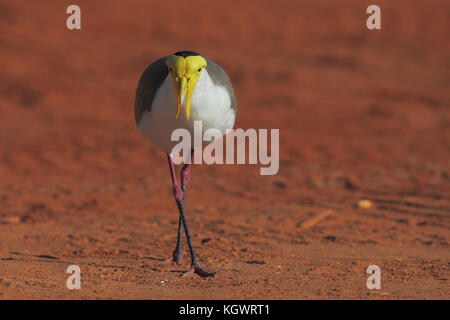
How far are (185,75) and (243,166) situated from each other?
5.62 m

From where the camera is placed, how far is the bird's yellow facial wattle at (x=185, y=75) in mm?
4195

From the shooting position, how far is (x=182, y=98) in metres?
4.19

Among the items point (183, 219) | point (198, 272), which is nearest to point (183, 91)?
point (183, 219)

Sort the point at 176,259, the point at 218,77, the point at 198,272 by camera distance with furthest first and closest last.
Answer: the point at 176,259
the point at 198,272
the point at 218,77

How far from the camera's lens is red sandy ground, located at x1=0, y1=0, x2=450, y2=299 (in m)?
4.93

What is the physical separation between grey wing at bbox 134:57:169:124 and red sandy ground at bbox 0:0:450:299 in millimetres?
1318

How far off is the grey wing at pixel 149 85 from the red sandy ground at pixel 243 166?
132cm

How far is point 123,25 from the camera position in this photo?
61.9 ft

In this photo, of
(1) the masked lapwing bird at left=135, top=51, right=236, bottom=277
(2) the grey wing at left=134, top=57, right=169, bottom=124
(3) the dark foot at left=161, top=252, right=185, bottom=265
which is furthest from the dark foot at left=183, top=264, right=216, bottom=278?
(2) the grey wing at left=134, top=57, right=169, bottom=124

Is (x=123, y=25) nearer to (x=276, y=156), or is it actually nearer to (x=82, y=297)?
(x=276, y=156)

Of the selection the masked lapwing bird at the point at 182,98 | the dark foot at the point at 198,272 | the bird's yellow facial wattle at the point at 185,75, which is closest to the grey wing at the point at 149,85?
the masked lapwing bird at the point at 182,98

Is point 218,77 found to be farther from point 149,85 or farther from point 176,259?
point 176,259

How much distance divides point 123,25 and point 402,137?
10.6m

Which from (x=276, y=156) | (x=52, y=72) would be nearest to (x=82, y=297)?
(x=276, y=156)
